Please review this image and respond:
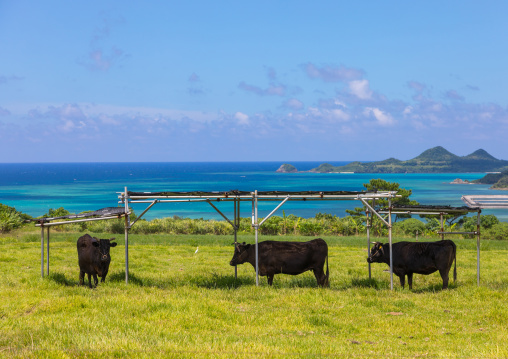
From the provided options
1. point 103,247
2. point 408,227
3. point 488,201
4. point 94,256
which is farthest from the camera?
point 408,227

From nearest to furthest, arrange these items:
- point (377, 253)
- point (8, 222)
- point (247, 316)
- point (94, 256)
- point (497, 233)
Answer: point (247, 316) → point (94, 256) → point (377, 253) → point (8, 222) → point (497, 233)

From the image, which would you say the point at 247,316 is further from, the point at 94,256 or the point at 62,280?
the point at 62,280

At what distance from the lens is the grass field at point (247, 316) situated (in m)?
9.57

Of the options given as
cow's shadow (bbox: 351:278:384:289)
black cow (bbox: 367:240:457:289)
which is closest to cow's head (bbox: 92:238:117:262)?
cow's shadow (bbox: 351:278:384:289)


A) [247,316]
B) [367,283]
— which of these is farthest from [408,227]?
[247,316]

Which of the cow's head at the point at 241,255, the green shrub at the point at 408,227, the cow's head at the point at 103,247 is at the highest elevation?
the cow's head at the point at 103,247

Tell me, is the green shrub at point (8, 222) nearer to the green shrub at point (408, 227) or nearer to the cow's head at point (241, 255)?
the cow's head at point (241, 255)

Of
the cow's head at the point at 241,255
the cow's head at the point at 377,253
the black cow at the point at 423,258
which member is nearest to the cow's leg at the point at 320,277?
the cow's head at the point at 377,253

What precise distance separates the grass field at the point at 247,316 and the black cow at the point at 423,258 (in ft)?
2.12

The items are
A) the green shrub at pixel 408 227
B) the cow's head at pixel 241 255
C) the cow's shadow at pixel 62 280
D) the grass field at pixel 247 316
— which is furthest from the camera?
the green shrub at pixel 408 227

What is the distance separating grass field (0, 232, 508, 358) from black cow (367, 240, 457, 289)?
645 millimetres

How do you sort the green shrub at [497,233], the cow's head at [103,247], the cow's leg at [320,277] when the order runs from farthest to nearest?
1. the green shrub at [497,233]
2. the cow's leg at [320,277]
3. the cow's head at [103,247]

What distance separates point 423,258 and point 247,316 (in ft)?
23.4

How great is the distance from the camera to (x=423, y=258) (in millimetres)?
16438
